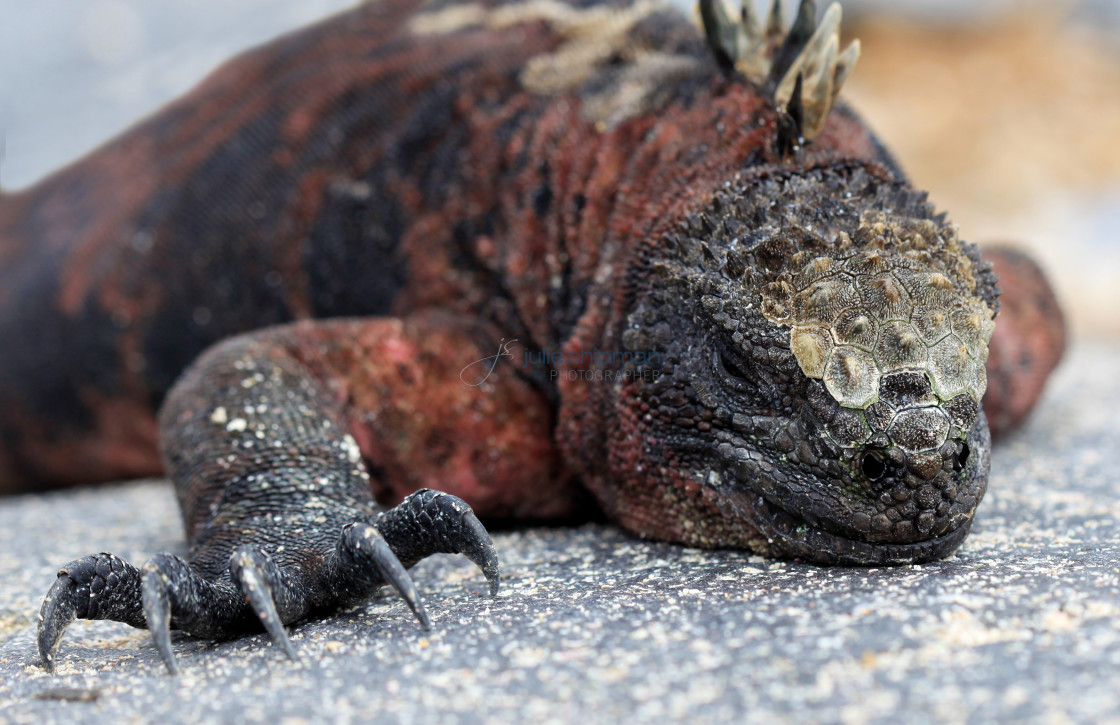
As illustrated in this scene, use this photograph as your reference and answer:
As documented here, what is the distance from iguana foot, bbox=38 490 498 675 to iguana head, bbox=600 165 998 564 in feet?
2.14

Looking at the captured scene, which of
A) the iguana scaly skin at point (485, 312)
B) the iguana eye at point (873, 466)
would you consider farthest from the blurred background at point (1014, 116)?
the iguana eye at point (873, 466)

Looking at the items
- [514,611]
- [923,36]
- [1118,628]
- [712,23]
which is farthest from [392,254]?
[923,36]

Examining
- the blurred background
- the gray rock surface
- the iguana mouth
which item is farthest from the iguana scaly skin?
the blurred background

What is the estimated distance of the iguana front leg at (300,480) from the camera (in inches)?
91.4

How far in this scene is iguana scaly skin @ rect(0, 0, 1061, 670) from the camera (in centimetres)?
244

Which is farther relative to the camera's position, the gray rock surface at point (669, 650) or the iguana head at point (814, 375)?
the iguana head at point (814, 375)

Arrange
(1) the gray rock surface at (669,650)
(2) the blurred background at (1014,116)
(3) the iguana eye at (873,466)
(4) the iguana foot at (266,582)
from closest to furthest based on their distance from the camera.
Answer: (1) the gray rock surface at (669,650) < (4) the iguana foot at (266,582) < (3) the iguana eye at (873,466) < (2) the blurred background at (1014,116)

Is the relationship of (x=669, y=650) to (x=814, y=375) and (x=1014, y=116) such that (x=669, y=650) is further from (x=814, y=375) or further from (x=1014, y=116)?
(x=1014, y=116)

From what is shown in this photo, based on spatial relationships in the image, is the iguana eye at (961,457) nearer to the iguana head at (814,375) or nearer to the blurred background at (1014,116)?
the iguana head at (814,375)

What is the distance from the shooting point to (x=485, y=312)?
3.76 m

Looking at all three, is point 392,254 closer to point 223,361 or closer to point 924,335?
point 223,361

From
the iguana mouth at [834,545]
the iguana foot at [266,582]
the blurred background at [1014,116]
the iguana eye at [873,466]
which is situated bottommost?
the iguana foot at [266,582]

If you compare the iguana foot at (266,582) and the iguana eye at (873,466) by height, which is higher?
the iguana eye at (873,466)

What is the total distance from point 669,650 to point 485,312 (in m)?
1.95
